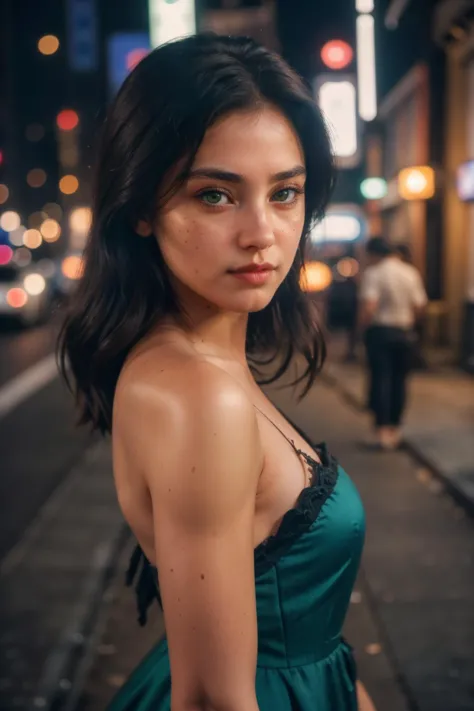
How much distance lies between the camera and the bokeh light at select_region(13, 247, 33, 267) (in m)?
23.4

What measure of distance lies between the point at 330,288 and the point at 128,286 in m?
16.7

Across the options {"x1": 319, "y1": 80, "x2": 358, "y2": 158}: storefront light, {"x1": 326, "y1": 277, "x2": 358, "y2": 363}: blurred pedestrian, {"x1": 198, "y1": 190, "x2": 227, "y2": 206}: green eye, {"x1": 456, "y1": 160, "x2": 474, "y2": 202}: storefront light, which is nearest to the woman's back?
{"x1": 198, "y1": 190, "x2": 227, "y2": 206}: green eye

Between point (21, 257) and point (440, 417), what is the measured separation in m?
16.3

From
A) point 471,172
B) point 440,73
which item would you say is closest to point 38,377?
point 471,172

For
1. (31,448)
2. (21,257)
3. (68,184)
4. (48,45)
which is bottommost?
(31,448)

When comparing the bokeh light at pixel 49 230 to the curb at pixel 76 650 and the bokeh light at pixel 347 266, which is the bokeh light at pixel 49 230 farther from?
the curb at pixel 76 650

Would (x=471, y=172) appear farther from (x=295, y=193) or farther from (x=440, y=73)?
(x=295, y=193)

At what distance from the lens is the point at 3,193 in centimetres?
6525

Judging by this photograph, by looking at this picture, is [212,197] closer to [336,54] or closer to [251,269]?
[251,269]

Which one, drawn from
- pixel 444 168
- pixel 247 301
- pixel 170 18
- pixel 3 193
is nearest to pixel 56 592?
pixel 247 301

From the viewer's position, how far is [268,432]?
1491mm

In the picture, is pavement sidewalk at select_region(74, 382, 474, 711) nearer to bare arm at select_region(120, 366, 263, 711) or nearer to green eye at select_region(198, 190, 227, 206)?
green eye at select_region(198, 190, 227, 206)

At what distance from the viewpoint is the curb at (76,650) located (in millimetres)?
4105

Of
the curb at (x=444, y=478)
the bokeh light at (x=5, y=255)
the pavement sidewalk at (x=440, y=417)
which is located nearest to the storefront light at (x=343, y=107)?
the pavement sidewalk at (x=440, y=417)
